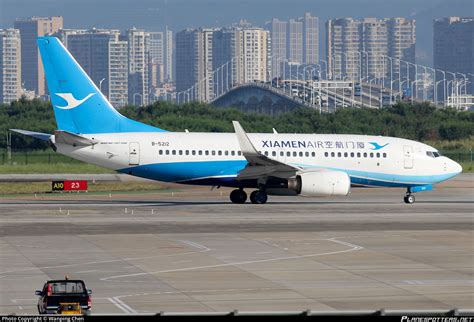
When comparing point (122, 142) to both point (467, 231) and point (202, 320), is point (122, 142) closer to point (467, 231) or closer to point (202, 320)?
point (467, 231)

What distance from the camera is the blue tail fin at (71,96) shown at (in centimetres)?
5566

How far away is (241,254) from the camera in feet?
121

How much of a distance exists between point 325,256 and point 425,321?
17.7 m

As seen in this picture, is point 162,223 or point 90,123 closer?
point 162,223

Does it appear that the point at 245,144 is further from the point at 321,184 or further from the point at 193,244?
the point at 193,244

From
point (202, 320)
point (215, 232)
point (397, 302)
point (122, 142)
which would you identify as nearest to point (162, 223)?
point (215, 232)

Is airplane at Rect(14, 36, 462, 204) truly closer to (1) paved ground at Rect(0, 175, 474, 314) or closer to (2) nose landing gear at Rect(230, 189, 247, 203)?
(2) nose landing gear at Rect(230, 189, 247, 203)

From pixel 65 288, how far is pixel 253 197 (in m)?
32.3

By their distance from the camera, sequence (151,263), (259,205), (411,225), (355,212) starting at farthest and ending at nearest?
(259,205) → (355,212) → (411,225) → (151,263)

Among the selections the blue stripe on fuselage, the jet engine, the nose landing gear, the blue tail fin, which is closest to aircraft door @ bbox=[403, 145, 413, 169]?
the jet engine

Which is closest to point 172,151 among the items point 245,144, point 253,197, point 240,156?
point 240,156

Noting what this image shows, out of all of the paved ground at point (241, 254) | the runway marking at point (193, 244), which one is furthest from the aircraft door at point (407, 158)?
the runway marking at point (193, 244)

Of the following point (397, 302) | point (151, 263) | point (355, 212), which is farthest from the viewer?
point (355, 212)

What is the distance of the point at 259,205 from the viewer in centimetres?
5678
